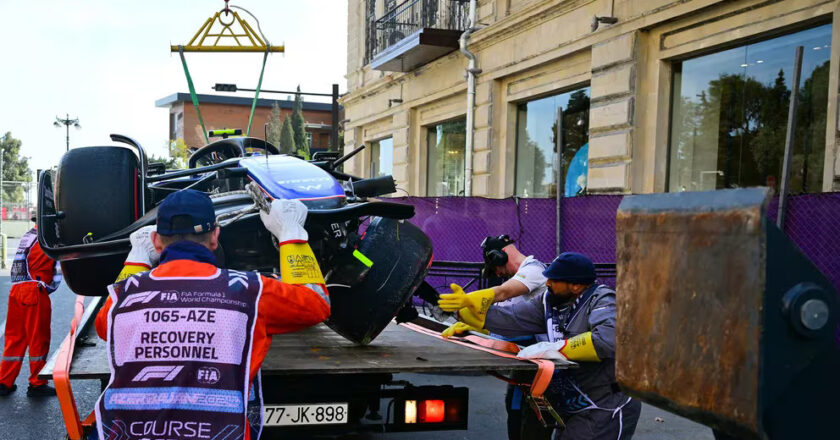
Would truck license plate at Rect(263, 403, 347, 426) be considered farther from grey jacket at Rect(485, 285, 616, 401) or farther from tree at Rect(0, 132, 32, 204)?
tree at Rect(0, 132, 32, 204)

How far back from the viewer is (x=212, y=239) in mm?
2727

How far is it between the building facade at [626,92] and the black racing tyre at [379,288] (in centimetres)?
364

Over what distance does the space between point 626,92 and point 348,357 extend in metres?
7.26

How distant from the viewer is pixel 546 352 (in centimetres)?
359

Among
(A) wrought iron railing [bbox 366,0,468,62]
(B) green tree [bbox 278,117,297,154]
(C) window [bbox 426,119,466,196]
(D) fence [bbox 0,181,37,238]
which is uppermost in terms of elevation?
(A) wrought iron railing [bbox 366,0,468,62]

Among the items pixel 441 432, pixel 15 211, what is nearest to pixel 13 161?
pixel 15 211

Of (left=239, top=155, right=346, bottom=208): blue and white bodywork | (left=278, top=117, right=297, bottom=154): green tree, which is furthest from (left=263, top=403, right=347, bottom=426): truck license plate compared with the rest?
(left=278, top=117, right=297, bottom=154): green tree

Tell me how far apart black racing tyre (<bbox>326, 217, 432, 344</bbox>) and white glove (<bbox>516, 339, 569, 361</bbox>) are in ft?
2.37

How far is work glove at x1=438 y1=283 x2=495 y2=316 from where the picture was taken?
4.23 m

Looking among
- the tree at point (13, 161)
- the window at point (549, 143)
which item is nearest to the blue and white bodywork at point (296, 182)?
the window at point (549, 143)

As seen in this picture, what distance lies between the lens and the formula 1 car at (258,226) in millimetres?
3988

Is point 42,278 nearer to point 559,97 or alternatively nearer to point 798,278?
point 798,278

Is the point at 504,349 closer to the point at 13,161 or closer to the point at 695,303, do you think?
the point at 695,303

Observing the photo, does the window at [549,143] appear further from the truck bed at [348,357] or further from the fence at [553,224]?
the truck bed at [348,357]
